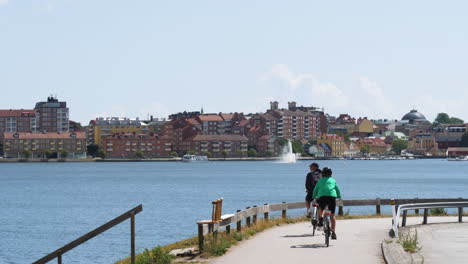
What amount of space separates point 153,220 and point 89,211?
45.5 feet

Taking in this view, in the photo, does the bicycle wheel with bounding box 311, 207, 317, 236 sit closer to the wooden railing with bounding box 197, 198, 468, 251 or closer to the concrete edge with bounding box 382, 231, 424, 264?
the wooden railing with bounding box 197, 198, 468, 251

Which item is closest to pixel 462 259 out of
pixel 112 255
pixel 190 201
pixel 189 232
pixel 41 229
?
pixel 112 255

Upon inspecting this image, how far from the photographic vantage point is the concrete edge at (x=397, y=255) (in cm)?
1878

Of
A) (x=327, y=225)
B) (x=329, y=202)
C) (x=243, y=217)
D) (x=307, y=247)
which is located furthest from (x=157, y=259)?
(x=243, y=217)

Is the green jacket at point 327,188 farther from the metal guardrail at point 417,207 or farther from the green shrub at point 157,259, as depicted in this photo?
the green shrub at point 157,259

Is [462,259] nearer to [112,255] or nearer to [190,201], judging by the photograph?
[112,255]

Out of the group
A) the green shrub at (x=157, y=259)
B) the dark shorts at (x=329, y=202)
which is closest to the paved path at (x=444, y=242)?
the dark shorts at (x=329, y=202)

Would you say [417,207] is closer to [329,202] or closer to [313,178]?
[313,178]

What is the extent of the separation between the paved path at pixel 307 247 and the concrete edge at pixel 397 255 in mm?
181

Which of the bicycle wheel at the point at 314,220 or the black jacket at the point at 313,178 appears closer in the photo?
the bicycle wheel at the point at 314,220

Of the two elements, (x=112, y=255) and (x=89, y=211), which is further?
(x=89, y=211)

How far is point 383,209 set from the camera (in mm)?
55219

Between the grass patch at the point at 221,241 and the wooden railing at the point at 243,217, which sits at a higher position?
the wooden railing at the point at 243,217

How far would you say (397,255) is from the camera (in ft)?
64.6
